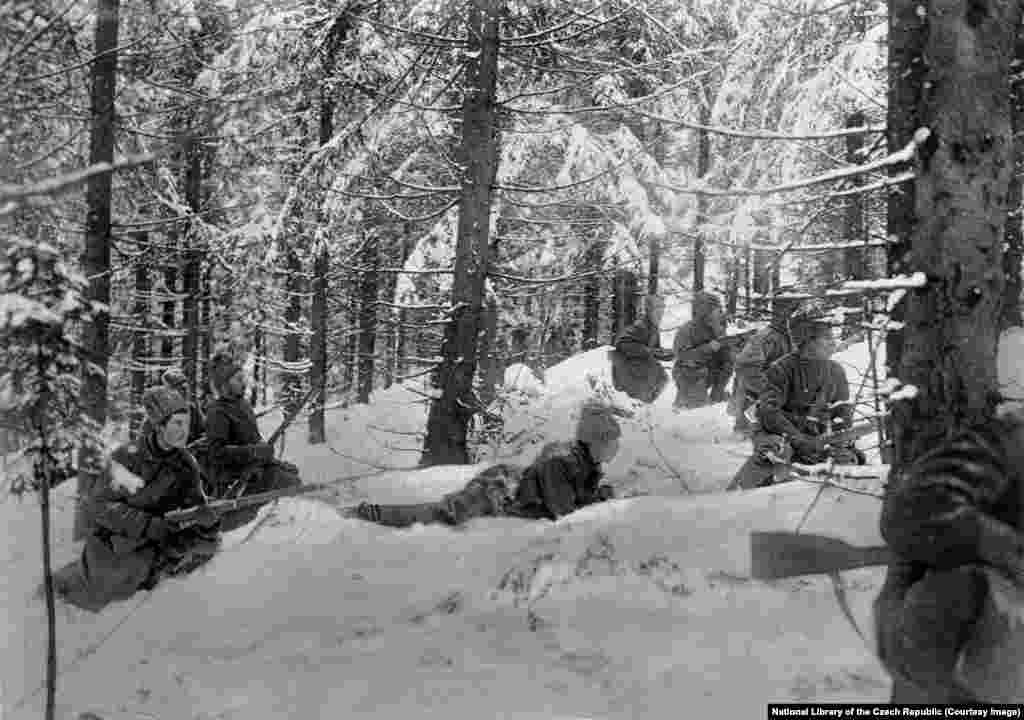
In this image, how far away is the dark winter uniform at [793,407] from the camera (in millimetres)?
5727

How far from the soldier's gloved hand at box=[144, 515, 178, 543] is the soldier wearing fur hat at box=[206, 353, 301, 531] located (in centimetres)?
181

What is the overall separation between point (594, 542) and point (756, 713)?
115cm

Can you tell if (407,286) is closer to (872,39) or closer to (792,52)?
(792,52)

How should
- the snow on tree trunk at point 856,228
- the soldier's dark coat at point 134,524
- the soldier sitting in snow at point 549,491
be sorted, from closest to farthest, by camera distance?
the snow on tree trunk at point 856,228 → the soldier's dark coat at point 134,524 → the soldier sitting in snow at point 549,491

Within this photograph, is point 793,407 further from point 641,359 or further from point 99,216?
point 99,216

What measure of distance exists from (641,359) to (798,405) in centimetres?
502

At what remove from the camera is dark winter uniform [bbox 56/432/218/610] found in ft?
14.6

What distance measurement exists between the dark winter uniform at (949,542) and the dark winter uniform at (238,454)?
5032mm

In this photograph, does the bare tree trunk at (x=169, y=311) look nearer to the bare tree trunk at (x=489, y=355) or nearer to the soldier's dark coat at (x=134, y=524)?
the bare tree trunk at (x=489, y=355)

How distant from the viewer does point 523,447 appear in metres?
9.01

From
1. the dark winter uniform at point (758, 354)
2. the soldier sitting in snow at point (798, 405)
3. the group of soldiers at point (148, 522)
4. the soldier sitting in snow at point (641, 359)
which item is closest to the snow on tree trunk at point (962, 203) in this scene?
the soldier sitting in snow at point (798, 405)

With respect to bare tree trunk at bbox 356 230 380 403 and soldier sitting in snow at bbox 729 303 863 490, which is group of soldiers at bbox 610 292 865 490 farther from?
bare tree trunk at bbox 356 230 380 403

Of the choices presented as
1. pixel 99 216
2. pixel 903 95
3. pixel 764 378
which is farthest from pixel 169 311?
pixel 903 95

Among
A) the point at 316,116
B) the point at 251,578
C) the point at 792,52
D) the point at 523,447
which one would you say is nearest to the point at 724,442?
the point at 523,447
